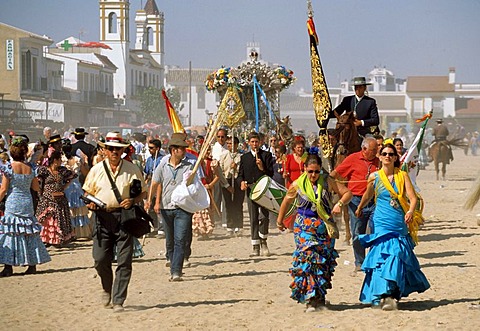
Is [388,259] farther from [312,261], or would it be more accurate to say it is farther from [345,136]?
[345,136]

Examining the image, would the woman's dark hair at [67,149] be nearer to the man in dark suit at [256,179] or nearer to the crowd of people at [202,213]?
the crowd of people at [202,213]

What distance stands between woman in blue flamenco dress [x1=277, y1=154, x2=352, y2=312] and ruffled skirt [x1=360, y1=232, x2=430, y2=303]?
345 mm

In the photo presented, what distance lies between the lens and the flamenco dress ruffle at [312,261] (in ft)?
29.1

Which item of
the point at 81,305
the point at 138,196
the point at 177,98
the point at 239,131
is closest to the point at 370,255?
the point at 138,196

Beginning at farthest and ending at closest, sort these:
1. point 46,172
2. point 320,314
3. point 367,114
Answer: point 46,172
point 367,114
point 320,314

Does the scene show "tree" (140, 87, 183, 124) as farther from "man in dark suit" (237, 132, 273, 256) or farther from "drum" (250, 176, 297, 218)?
"drum" (250, 176, 297, 218)

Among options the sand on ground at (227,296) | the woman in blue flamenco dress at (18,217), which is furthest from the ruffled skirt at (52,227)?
Result: the woman in blue flamenco dress at (18,217)

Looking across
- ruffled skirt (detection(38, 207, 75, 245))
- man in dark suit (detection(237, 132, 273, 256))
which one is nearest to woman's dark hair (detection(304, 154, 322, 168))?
man in dark suit (detection(237, 132, 273, 256))

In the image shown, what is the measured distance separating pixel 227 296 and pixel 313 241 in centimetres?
155

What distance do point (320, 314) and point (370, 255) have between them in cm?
70

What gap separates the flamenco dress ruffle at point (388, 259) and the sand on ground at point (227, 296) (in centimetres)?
18

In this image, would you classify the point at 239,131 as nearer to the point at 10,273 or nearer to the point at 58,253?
the point at 58,253

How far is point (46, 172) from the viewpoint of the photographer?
1426 centimetres

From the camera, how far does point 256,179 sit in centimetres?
1342
